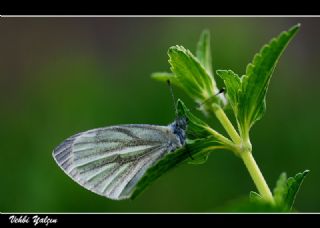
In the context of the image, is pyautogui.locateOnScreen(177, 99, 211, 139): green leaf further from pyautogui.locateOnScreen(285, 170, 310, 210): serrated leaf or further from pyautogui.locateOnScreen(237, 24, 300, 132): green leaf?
pyautogui.locateOnScreen(285, 170, 310, 210): serrated leaf

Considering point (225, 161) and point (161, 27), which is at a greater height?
point (161, 27)

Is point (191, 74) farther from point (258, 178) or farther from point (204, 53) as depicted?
point (258, 178)

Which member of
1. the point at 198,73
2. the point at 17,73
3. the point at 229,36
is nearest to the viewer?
the point at 198,73

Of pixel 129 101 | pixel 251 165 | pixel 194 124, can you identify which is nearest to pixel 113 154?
pixel 194 124

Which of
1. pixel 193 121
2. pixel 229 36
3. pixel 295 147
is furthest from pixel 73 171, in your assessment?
pixel 229 36

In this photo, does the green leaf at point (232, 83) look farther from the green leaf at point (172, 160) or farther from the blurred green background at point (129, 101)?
the blurred green background at point (129, 101)

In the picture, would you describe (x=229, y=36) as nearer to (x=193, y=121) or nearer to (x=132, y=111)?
(x=132, y=111)
